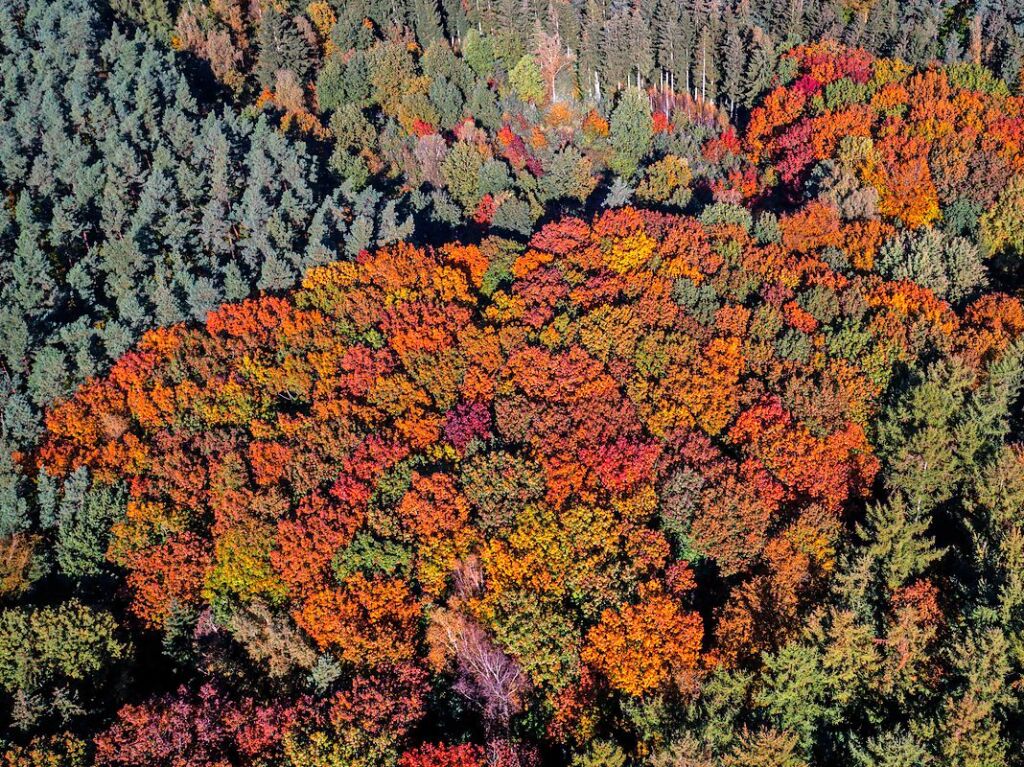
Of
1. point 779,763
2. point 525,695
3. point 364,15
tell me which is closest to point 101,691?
point 525,695

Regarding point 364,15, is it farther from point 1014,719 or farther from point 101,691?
point 1014,719

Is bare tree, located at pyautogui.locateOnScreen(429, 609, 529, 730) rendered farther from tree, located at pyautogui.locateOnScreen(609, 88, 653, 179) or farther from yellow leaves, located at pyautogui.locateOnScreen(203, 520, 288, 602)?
tree, located at pyautogui.locateOnScreen(609, 88, 653, 179)

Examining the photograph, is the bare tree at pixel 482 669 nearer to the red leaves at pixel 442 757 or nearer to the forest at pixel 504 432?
the forest at pixel 504 432

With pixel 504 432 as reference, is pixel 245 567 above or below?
below

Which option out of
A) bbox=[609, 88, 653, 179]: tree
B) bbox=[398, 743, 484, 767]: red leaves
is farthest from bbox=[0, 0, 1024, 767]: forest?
bbox=[609, 88, 653, 179]: tree

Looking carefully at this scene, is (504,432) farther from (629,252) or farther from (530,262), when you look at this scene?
(629,252)

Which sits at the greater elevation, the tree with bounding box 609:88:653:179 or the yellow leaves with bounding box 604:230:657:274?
the tree with bounding box 609:88:653:179

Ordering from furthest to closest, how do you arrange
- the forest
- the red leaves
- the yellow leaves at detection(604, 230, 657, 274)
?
1. the yellow leaves at detection(604, 230, 657, 274)
2. the forest
3. the red leaves

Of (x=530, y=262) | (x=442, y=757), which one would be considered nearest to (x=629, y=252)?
(x=530, y=262)

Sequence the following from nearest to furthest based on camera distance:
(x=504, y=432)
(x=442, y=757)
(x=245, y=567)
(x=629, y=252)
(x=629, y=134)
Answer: (x=442, y=757) < (x=245, y=567) < (x=504, y=432) < (x=629, y=252) < (x=629, y=134)
